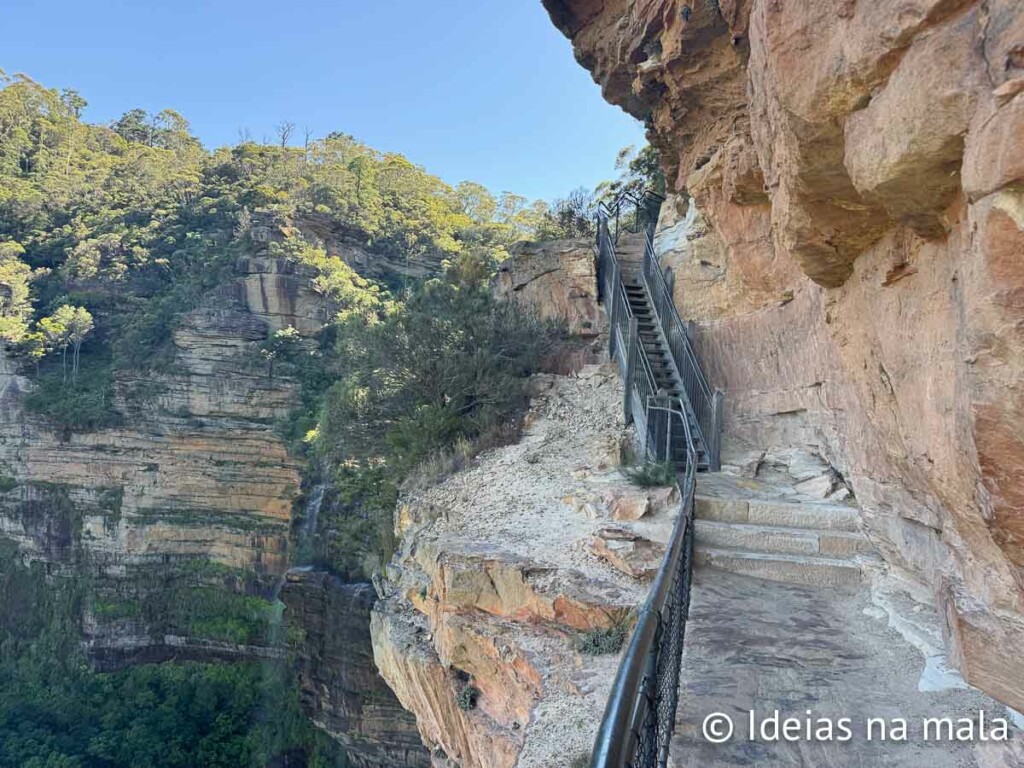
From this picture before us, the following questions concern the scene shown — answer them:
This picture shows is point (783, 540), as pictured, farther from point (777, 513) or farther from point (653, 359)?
point (653, 359)

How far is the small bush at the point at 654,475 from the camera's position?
5.66 metres

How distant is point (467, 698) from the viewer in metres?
4.95

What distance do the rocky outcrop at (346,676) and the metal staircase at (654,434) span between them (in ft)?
31.3

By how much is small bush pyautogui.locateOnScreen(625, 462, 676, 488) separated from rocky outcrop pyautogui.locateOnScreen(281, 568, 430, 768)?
10.1 metres

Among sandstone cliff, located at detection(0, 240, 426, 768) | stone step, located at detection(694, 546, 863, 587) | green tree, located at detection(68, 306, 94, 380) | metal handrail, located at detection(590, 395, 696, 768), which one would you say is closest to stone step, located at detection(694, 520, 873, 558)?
stone step, located at detection(694, 546, 863, 587)

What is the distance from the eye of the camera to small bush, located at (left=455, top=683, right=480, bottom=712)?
16.2 ft

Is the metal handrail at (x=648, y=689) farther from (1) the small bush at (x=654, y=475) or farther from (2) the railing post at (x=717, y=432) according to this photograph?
(2) the railing post at (x=717, y=432)

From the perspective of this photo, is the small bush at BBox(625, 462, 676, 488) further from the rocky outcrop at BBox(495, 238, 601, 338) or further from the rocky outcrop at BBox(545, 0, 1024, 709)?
the rocky outcrop at BBox(495, 238, 601, 338)

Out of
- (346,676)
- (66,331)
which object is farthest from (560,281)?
(66,331)

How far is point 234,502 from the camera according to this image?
20297 mm

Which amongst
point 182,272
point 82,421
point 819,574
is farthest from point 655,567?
point 182,272

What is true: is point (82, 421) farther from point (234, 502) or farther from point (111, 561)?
point (234, 502)

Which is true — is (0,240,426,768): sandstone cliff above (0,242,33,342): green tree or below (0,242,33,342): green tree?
below

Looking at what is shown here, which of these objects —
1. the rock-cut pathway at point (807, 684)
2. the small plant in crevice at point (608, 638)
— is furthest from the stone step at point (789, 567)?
the small plant in crevice at point (608, 638)
